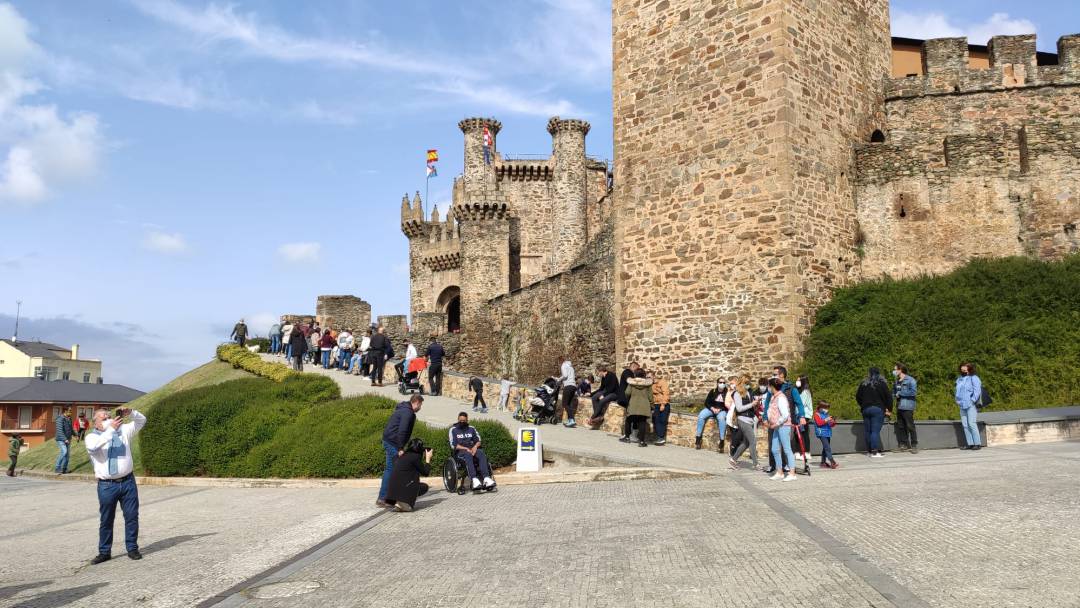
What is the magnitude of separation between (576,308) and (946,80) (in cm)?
1046

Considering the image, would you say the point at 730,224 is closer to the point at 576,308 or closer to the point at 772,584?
the point at 576,308

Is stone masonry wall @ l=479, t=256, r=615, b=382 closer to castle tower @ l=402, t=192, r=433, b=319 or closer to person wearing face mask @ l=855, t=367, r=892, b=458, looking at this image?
person wearing face mask @ l=855, t=367, r=892, b=458

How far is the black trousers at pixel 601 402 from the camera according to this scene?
15711 millimetres

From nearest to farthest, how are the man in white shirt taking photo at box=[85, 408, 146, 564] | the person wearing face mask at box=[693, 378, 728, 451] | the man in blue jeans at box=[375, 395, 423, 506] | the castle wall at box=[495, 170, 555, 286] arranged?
the man in white shirt taking photo at box=[85, 408, 146, 564]
the man in blue jeans at box=[375, 395, 423, 506]
the person wearing face mask at box=[693, 378, 728, 451]
the castle wall at box=[495, 170, 555, 286]

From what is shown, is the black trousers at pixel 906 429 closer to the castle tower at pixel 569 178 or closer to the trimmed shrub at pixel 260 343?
the trimmed shrub at pixel 260 343

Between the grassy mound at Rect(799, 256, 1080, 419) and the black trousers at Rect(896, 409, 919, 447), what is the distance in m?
1.14

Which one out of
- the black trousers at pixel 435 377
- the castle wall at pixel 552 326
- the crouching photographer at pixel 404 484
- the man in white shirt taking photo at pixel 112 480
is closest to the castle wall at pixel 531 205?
the castle wall at pixel 552 326

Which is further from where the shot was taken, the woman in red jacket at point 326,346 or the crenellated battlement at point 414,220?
the crenellated battlement at point 414,220

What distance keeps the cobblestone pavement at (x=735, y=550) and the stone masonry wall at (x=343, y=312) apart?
982 inches

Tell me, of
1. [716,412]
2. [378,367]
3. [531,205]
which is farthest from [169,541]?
[531,205]

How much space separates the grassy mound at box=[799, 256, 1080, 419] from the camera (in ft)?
44.5

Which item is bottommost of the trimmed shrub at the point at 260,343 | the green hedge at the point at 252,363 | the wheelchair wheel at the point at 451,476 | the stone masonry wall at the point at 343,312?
the wheelchair wheel at the point at 451,476

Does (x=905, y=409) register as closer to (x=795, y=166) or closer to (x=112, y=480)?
(x=795, y=166)

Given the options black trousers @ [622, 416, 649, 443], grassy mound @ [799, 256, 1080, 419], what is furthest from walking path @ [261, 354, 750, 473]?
grassy mound @ [799, 256, 1080, 419]
